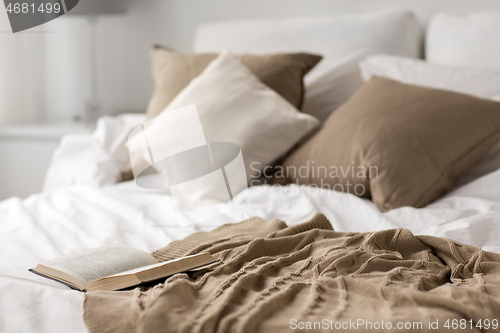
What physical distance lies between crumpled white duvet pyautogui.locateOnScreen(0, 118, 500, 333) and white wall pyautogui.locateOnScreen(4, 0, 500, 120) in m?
1.13

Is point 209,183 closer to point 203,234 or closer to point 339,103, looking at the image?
point 203,234

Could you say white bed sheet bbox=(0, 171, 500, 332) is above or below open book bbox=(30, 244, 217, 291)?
below

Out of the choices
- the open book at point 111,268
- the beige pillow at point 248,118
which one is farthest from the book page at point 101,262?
the beige pillow at point 248,118

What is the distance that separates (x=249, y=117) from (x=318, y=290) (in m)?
0.86

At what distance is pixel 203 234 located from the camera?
3.09 ft

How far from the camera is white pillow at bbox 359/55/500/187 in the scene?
1300mm

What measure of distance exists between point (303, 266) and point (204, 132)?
74 cm

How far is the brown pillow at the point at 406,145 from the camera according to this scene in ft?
3.80

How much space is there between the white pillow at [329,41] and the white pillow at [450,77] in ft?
0.30

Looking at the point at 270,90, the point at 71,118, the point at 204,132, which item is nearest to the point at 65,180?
the point at 204,132

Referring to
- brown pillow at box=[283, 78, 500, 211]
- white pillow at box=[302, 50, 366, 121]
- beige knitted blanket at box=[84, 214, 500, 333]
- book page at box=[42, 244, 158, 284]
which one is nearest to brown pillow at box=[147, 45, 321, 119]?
white pillow at box=[302, 50, 366, 121]

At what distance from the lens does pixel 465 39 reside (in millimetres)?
1660

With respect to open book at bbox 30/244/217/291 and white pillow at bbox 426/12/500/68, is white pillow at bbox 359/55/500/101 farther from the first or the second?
open book at bbox 30/244/217/291

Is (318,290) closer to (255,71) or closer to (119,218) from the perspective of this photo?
(119,218)
